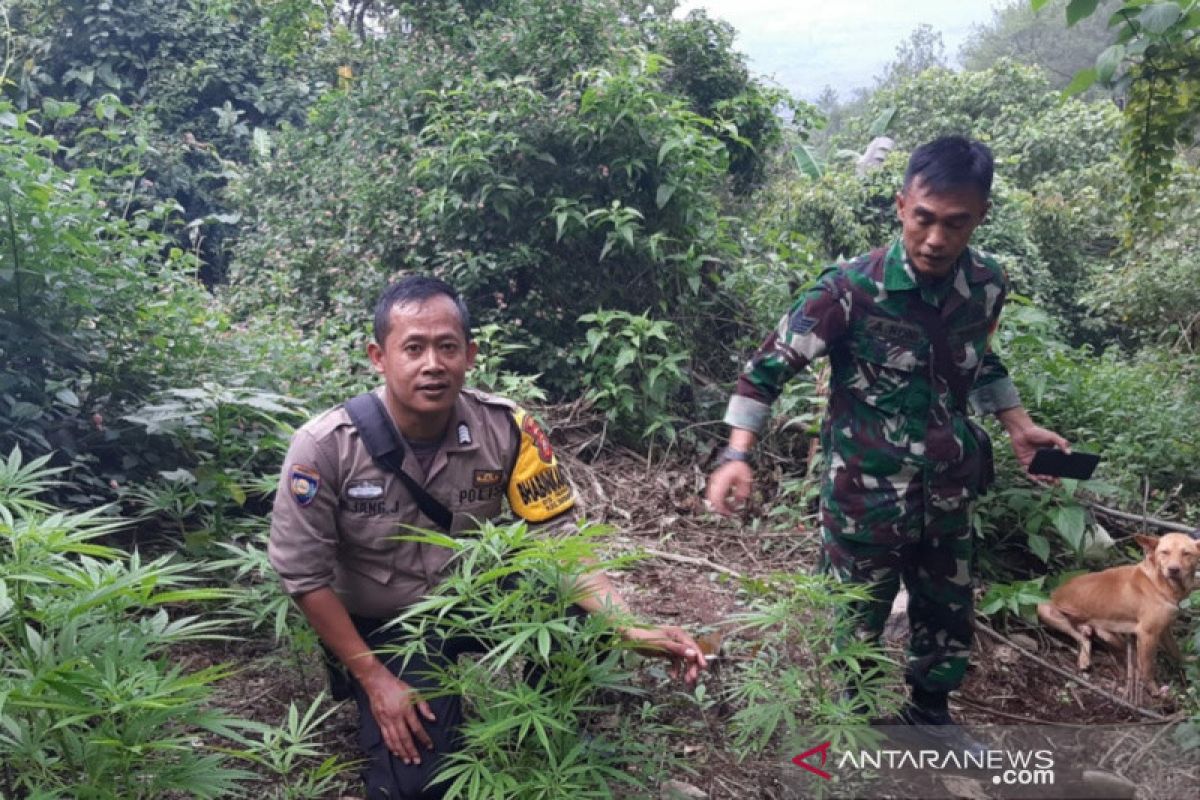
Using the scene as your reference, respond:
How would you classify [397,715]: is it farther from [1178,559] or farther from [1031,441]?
[1178,559]

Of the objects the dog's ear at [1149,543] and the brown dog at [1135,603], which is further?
the dog's ear at [1149,543]

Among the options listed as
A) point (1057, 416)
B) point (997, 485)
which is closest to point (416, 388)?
point (997, 485)

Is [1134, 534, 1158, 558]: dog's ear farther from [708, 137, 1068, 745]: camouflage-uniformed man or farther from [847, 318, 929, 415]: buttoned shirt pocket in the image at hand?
[847, 318, 929, 415]: buttoned shirt pocket

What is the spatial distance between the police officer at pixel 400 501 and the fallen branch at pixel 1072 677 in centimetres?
201

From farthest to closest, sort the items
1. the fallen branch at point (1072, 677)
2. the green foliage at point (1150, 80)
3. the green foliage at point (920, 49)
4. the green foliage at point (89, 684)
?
1. the green foliage at point (920, 49)
2. the fallen branch at point (1072, 677)
3. the green foliage at point (1150, 80)
4. the green foliage at point (89, 684)

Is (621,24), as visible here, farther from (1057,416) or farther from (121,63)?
(121,63)

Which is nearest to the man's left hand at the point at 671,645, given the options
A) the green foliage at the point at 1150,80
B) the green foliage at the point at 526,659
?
the green foliage at the point at 526,659

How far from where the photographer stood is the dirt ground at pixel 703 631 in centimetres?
279

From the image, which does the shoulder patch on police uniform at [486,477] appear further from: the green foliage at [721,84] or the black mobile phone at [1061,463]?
the green foliage at [721,84]

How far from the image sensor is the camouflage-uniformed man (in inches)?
104

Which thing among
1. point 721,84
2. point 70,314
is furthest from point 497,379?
point 721,84

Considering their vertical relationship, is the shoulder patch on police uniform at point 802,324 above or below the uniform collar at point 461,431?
above

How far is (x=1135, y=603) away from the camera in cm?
359

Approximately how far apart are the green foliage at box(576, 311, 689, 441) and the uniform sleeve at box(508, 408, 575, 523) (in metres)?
2.83
